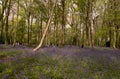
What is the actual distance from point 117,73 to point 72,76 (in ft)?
6.79

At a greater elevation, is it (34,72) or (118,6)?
(118,6)

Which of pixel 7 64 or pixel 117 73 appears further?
pixel 7 64

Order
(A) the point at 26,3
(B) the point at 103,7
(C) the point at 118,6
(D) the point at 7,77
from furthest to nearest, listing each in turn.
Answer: (A) the point at 26,3 → (B) the point at 103,7 → (C) the point at 118,6 → (D) the point at 7,77

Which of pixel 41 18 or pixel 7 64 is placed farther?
pixel 41 18

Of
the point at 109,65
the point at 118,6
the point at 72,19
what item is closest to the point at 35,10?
the point at 72,19

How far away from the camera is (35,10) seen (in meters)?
37.9

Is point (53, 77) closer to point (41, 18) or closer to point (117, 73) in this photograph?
point (117, 73)

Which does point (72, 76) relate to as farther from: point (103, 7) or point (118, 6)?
point (103, 7)

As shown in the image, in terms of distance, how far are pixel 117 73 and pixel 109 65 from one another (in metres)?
1.35

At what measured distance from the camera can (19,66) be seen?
25.3 ft

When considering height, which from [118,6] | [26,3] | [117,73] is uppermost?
A: [26,3]

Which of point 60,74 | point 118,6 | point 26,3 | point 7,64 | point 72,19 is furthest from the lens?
point 72,19

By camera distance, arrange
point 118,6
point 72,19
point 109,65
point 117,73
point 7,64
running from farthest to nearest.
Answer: point 72,19
point 118,6
point 109,65
point 7,64
point 117,73

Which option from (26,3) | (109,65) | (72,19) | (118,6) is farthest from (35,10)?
(109,65)
